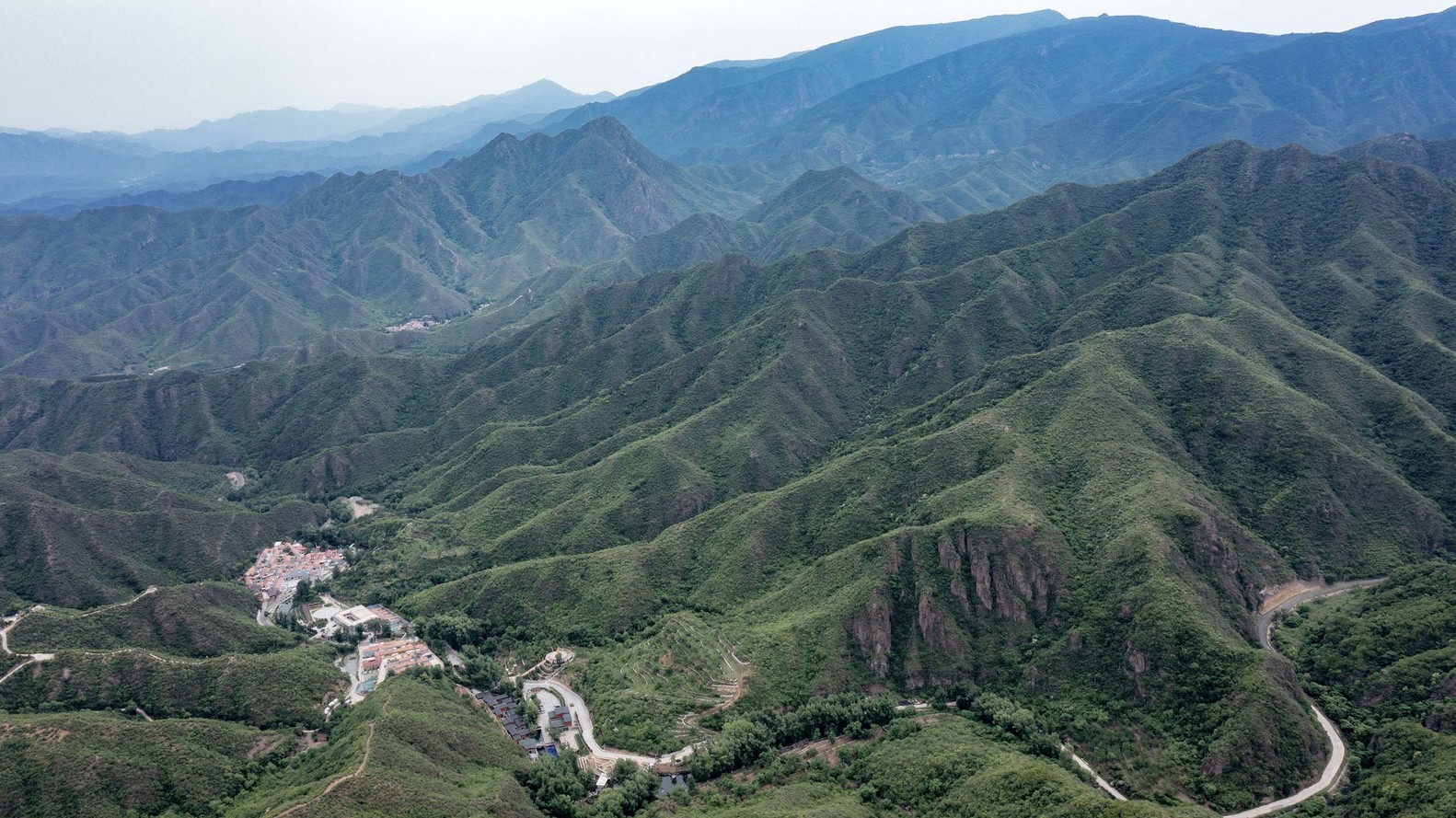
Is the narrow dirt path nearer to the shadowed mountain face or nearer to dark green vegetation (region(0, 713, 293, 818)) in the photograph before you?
dark green vegetation (region(0, 713, 293, 818))

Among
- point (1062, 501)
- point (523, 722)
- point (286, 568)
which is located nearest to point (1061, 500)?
point (1062, 501)

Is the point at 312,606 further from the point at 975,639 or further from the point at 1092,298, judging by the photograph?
the point at 1092,298

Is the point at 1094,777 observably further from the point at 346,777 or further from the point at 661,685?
the point at 346,777

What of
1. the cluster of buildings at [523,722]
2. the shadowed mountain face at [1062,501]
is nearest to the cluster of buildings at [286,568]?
the shadowed mountain face at [1062,501]

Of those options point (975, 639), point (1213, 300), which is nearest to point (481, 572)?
point (975, 639)

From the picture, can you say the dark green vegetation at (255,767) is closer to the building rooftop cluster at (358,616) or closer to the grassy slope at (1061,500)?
the building rooftop cluster at (358,616)

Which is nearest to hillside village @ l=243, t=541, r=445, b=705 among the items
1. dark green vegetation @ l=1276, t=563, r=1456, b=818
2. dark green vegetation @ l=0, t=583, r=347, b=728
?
dark green vegetation @ l=0, t=583, r=347, b=728

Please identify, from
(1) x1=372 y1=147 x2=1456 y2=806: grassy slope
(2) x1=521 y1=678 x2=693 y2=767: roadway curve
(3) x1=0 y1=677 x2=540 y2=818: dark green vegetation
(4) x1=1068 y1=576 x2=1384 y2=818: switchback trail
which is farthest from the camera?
(1) x1=372 y1=147 x2=1456 y2=806: grassy slope
